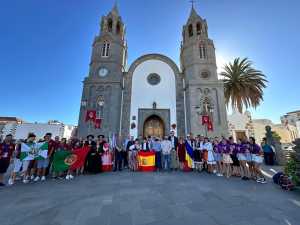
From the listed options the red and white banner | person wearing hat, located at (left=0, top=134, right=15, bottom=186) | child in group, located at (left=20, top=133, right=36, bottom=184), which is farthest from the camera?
the red and white banner

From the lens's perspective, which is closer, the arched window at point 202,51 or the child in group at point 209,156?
the child in group at point 209,156

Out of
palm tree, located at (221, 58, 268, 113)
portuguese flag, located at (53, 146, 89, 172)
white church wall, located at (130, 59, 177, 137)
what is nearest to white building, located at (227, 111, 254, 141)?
palm tree, located at (221, 58, 268, 113)

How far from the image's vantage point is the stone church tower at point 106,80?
1506 cm

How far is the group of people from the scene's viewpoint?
6.02 meters

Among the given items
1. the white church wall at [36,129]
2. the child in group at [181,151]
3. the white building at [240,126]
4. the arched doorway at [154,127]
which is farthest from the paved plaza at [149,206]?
the white church wall at [36,129]

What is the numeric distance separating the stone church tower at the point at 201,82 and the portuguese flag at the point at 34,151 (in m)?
12.0

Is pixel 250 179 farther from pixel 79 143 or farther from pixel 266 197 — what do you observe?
pixel 79 143

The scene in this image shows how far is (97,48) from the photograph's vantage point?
18.5 m

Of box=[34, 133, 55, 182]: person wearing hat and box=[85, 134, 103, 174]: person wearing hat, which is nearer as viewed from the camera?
box=[34, 133, 55, 182]: person wearing hat

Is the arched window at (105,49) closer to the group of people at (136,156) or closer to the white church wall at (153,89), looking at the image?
the white church wall at (153,89)

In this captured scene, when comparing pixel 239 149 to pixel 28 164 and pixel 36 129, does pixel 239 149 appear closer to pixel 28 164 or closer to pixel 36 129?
pixel 28 164

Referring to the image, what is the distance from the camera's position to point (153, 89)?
664 inches

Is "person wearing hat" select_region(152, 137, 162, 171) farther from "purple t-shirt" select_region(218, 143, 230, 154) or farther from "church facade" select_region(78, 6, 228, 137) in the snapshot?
"church facade" select_region(78, 6, 228, 137)

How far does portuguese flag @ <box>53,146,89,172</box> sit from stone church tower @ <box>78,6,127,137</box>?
7627 millimetres
